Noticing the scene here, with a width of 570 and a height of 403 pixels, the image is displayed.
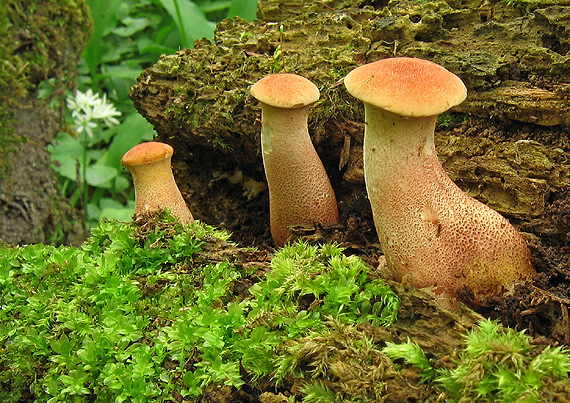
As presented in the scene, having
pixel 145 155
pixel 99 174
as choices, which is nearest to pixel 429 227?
pixel 145 155

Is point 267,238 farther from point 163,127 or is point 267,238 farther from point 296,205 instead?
point 163,127

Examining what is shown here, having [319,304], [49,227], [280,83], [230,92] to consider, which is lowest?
[49,227]

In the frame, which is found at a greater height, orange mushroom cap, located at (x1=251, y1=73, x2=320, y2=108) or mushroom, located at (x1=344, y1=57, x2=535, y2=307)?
orange mushroom cap, located at (x1=251, y1=73, x2=320, y2=108)

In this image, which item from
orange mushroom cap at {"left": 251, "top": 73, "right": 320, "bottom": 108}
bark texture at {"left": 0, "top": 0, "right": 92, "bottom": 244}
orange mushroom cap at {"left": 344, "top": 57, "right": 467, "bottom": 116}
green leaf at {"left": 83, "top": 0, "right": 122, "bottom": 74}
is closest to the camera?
orange mushroom cap at {"left": 344, "top": 57, "right": 467, "bottom": 116}

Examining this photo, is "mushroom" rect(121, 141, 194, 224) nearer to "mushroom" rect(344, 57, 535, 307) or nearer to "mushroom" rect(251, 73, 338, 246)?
"mushroom" rect(251, 73, 338, 246)

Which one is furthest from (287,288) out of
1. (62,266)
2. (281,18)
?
(281,18)

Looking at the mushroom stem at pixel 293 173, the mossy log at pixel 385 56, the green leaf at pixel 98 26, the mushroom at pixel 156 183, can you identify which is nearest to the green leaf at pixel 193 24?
the green leaf at pixel 98 26

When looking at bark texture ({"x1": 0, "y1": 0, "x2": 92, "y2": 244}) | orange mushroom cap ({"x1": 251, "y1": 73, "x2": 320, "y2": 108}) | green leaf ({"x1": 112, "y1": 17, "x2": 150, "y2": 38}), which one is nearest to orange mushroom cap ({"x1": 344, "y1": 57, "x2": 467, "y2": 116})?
orange mushroom cap ({"x1": 251, "y1": 73, "x2": 320, "y2": 108})

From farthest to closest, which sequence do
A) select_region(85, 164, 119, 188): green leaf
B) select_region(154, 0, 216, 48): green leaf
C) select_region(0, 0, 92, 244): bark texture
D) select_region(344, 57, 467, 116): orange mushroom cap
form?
select_region(154, 0, 216, 48): green leaf, select_region(85, 164, 119, 188): green leaf, select_region(0, 0, 92, 244): bark texture, select_region(344, 57, 467, 116): orange mushroom cap
